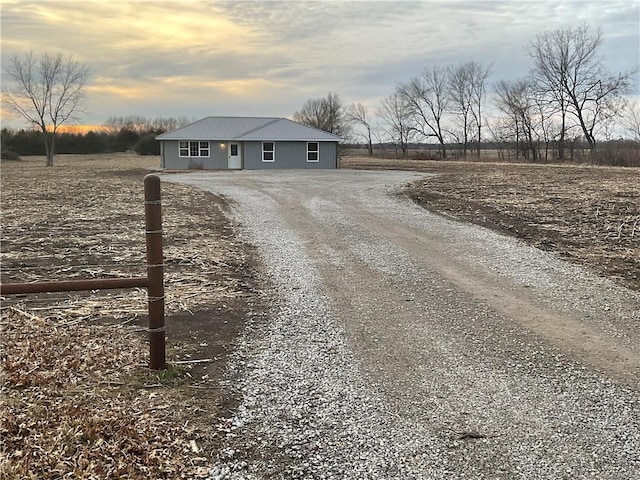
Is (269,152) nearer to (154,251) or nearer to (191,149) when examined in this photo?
(191,149)

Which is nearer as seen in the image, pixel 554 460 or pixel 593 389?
pixel 554 460

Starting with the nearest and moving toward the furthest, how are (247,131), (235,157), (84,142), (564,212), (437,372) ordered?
1. (437,372)
2. (564,212)
3. (235,157)
4. (247,131)
5. (84,142)

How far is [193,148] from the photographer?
→ 34.0m

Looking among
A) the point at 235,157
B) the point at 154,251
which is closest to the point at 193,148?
the point at 235,157

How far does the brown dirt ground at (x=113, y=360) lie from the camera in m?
2.73

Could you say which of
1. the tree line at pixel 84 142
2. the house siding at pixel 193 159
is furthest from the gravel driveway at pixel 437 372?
the tree line at pixel 84 142

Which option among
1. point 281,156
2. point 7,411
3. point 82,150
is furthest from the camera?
point 82,150

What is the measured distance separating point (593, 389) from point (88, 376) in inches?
128

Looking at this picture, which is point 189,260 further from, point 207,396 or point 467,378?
point 467,378

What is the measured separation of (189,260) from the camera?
24.7 ft

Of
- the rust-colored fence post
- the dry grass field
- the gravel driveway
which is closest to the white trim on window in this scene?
the dry grass field

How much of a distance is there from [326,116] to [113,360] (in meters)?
65.4

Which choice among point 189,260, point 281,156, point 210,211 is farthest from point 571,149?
point 189,260

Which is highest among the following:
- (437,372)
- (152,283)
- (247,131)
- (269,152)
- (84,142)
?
(84,142)
